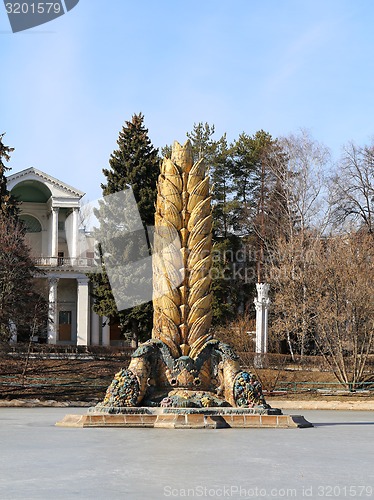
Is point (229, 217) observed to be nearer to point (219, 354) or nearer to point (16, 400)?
point (16, 400)

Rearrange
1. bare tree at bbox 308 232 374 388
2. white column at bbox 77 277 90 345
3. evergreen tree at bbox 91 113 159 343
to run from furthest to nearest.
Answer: white column at bbox 77 277 90 345 → evergreen tree at bbox 91 113 159 343 → bare tree at bbox 308 232 374 388

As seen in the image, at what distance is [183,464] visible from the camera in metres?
9.30

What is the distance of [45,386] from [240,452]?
2106 cm

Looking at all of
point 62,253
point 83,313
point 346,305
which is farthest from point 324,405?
point 62,253

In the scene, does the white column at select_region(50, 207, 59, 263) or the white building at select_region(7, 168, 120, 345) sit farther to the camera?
the white column at select_region(50, 207, 59, 263)

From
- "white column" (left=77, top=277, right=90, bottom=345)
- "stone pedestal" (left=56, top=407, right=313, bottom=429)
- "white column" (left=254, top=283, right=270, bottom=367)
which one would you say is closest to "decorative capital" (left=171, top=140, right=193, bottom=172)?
"stone pedestal" (left=56, top=407, right=313, bottom=429)

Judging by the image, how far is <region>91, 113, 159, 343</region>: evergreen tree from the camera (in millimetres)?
40344

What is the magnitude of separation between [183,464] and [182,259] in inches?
288

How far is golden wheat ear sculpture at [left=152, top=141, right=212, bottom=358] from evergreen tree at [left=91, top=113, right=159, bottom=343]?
23.3 meters

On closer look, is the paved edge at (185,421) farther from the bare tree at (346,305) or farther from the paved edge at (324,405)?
the bare tree at (346,305)

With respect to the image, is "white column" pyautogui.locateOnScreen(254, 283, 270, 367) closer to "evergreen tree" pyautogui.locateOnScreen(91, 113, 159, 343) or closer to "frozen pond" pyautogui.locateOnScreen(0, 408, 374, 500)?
"evergreen tree" pyautogui.locateOnScreen(91, 113, 159, 343)

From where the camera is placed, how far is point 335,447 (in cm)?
1159

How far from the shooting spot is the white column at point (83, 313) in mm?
51750

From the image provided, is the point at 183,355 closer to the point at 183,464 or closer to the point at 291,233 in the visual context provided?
the point at 183,464
